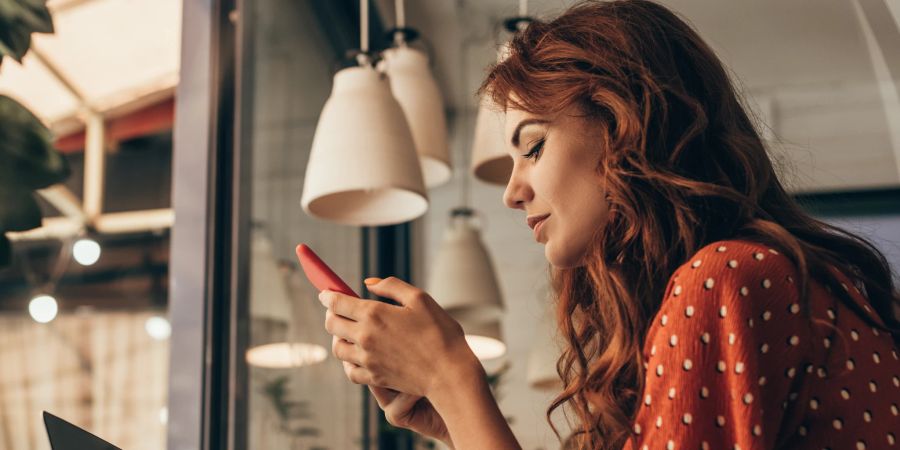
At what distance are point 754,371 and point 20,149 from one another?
33.2 inches

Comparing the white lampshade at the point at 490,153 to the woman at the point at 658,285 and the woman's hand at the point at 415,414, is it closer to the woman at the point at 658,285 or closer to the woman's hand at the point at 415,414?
the woman at the point at 658,285

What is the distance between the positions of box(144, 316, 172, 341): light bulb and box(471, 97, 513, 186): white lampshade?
2.27 ft

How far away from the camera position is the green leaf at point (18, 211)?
3.70 ft

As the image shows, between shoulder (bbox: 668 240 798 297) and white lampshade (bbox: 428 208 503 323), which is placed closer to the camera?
shoulder (bbox: 668 240 798 297)

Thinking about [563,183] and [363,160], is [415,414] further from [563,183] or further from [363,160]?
[363,160]

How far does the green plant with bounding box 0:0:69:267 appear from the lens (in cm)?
113

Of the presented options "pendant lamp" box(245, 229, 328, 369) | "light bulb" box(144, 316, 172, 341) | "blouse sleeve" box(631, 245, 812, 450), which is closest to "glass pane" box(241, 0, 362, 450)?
"pendant lamp" box(245, 229, 328, 369)

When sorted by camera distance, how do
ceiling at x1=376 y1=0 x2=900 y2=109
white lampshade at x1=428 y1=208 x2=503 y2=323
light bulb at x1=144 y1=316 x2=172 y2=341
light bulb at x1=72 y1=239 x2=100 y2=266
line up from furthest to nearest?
ceiling at x1=376 y1=0 x2=900 y2=109 < white lampshade at x1=428 y1=208 x2=503 y2=323 < light bulb at x1=144 y1=316 x2=172 y2=341 < light bulb at x1=72 y1=239 x2=100 y2=266

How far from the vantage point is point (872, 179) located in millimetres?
4309

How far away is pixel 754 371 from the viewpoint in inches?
31.2

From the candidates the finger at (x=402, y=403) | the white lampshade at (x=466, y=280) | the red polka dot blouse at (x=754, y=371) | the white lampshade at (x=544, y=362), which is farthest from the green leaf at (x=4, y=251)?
the white lampshade at (x=544, y=362)

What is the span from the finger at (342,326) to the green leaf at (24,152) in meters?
0.41

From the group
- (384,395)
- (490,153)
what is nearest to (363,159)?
(490,153)

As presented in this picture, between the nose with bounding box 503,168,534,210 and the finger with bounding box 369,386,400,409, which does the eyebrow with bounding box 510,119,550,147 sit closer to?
the nose with bounding box 503,168,534,210
